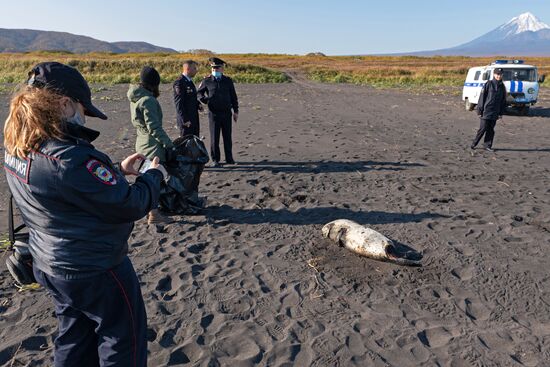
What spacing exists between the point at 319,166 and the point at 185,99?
2.80 meters

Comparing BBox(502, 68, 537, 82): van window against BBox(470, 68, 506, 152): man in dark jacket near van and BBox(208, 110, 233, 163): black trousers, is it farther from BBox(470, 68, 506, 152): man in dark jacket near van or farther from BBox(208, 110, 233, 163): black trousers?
BBox(208, 110, 233, 163): black trousers

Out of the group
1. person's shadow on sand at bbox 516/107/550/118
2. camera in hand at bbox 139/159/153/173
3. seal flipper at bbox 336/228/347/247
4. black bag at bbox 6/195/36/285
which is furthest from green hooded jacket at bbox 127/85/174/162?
person's shadow on sand at bbox 516/107/550/118

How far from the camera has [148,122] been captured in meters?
4.97

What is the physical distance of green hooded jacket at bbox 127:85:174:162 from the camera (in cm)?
493

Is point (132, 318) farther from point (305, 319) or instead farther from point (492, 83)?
point (492, 83)

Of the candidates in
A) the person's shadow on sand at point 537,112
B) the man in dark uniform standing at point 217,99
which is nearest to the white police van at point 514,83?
the person's shadow on sand at point 537,112

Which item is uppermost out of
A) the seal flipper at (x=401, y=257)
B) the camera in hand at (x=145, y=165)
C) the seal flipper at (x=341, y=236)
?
the camera in hand at (x=145, y=165)

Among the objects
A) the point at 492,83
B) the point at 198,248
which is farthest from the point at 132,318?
the point at 492,83

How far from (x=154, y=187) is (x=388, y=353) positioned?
2.10 metres

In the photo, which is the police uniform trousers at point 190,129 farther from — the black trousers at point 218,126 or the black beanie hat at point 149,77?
the black beanie hat at point 149,77

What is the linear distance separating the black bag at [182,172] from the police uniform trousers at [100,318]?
130 inches

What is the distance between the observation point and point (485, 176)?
24.8 ft

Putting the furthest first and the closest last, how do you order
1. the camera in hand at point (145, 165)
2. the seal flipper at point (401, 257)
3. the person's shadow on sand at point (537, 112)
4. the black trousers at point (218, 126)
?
the person's shadow on sand at point (537, 112) < the black trousers at point (218, 126) < the seal flipper at point (401, 257) < the camera in hand at point (145, 165)

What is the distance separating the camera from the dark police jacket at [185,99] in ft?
22.5
